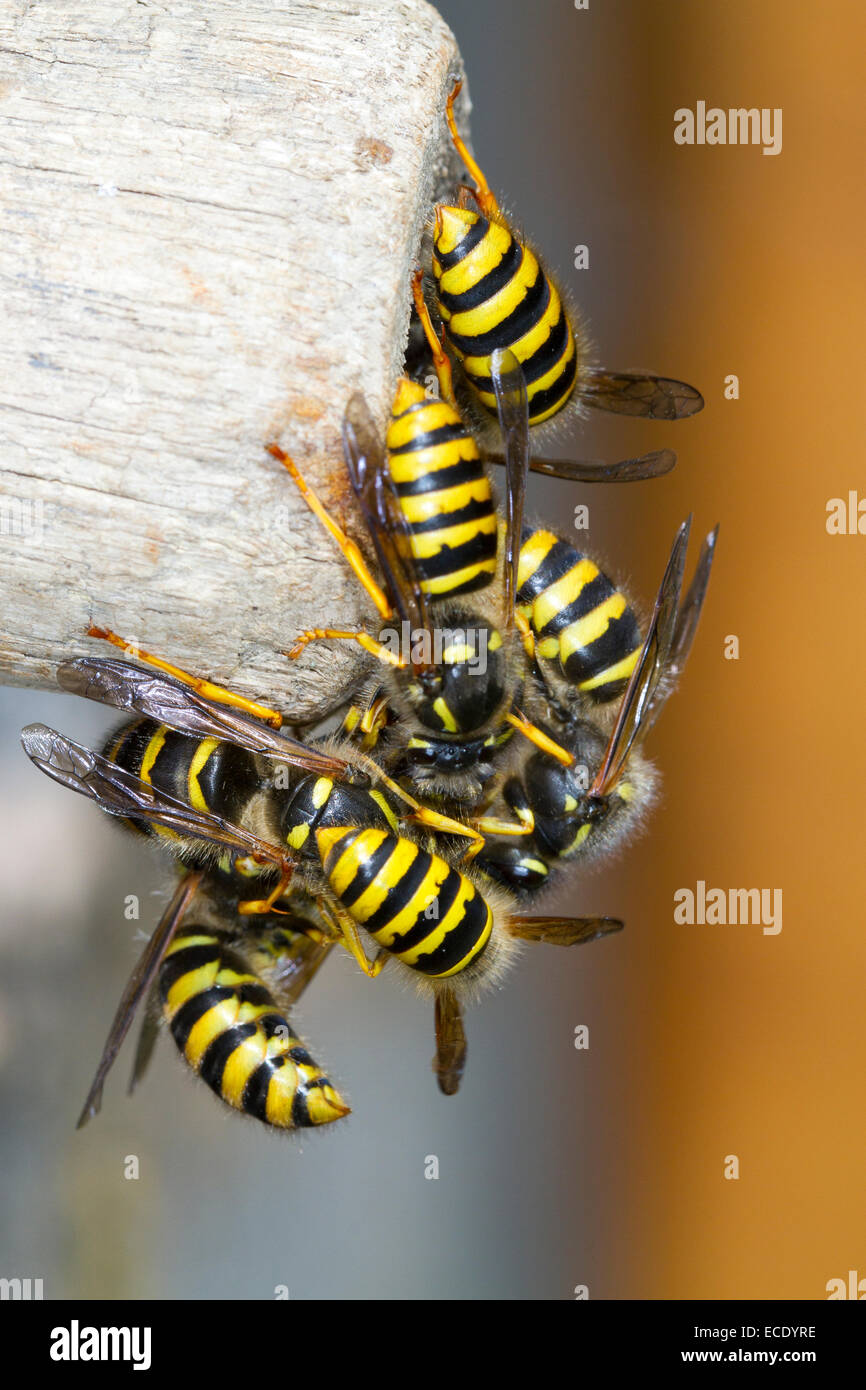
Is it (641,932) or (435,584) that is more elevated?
(435,584)

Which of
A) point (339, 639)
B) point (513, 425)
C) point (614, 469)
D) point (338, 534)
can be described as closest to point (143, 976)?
point (339, 639)

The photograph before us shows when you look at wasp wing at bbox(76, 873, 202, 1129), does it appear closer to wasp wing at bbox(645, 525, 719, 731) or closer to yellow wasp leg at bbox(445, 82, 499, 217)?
wasp wing at bbox(645, 525, 719, 731)

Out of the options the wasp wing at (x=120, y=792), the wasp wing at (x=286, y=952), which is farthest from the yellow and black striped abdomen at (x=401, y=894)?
the wasp wing at (x=286, y=952)

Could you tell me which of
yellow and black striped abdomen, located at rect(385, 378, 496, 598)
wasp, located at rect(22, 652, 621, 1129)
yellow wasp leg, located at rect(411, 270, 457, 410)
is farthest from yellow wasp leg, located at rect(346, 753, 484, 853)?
yellow wasp leg, located at rect(411, 270, 457, 410)

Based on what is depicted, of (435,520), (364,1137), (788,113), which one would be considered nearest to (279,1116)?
(435,520)

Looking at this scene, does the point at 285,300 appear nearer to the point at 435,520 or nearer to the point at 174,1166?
the point at 435,520

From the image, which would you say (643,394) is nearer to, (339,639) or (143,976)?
(339,639)

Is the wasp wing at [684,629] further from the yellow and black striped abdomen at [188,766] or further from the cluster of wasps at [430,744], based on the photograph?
the yellow and black striped abdomen at [188,766]
